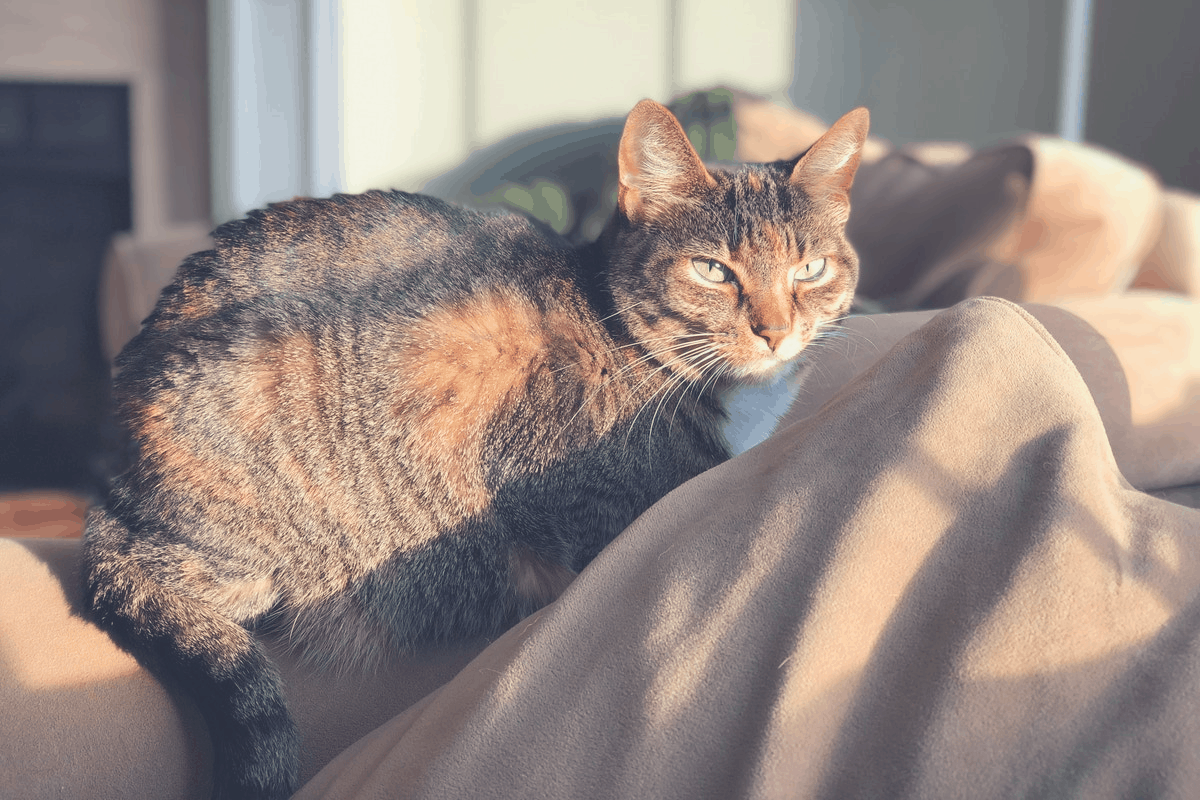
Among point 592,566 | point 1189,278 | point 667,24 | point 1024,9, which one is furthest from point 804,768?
point 667,24

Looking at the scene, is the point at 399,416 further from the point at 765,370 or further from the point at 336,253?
the point at 765,370

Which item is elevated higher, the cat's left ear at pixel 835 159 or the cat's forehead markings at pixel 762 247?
the cat's left ear at pixel 835 159

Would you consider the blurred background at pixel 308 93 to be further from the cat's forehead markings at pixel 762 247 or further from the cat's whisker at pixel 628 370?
the cat's whisker at pixel 628 370

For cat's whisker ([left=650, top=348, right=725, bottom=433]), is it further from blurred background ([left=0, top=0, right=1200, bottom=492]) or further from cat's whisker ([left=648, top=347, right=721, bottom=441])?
blurred background ([left=0, top=0, right=1200, bottom=492])

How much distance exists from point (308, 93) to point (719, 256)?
2.33 m

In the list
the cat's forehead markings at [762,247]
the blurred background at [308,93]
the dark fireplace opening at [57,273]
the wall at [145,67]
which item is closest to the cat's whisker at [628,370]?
the cat's forehead markings at [762,247]

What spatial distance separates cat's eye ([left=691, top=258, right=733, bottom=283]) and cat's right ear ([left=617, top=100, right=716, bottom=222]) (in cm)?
8

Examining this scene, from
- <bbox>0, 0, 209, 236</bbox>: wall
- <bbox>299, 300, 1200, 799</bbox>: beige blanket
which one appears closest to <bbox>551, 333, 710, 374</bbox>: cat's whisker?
<bbox>299, 300, 1200, 799</bbox>: beige blanket

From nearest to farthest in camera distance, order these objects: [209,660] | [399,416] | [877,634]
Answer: [877,634] → [209,660] → [399,416]

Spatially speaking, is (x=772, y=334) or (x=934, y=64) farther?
(x=934, y=64)

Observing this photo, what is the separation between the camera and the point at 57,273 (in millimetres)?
2783

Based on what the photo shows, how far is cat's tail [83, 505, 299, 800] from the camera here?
0.63 m

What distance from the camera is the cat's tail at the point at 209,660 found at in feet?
2.06

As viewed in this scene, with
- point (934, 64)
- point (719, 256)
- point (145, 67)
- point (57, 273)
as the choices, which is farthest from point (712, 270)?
point (57, 273)
